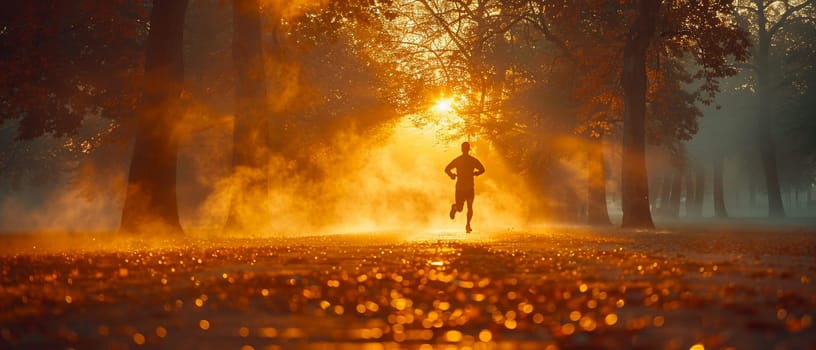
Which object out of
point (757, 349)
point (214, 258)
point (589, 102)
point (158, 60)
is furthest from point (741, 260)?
point (589, 102)

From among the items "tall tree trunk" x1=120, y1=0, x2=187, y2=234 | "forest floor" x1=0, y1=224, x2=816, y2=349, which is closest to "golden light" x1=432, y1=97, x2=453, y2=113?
"tall tree trunk" x1=120, y1=0, x2=187, y2=234

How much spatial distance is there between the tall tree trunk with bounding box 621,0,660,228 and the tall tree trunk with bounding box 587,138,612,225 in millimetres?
13622

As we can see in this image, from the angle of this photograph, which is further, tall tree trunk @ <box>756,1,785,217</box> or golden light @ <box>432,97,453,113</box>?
→ tall tree trunk @ <box>756,1,785,217</box>

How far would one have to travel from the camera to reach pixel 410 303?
7.83 meters

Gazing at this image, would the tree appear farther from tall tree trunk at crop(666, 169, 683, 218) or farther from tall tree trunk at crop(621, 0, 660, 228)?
tall tree trunk at crop(621, 0, 660, 228)

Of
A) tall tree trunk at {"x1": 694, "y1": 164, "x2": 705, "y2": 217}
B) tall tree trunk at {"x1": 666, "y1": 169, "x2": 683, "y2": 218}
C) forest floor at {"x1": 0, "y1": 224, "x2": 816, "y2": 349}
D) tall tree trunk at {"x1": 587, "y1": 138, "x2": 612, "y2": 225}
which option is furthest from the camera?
tall tree trunk at {"x1": 694, "y1": 164, "x2": 705, "y2": 217}

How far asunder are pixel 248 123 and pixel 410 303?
20.7 meters

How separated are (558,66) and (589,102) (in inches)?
305

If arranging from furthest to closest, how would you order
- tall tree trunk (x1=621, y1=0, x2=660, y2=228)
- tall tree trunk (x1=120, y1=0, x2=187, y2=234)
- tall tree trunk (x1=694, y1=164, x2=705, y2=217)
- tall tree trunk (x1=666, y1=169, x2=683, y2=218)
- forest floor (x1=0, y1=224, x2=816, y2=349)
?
tall tree trunk (x1=694, y1=164, x2=705, y2=217), tall tree trunk (x1=666, y1=169, x2=683, y2=218), tall tree trunk (x1=621, y1=0, x2=660, y2=228), tall tree trunk (x1=120, y1=0, x2=187, y2=234), forest floor (x1=0, y1=224, x2=816, y2=349)

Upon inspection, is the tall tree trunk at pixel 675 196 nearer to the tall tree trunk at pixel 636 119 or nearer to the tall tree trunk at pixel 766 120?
the tall tree trunk at pixel 766 120

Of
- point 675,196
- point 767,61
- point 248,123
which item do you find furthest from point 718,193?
point 248,123

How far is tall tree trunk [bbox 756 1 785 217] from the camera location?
58312mm

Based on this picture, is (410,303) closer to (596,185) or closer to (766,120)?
(596,185)

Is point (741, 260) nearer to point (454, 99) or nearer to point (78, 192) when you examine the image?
point (454, 99)
